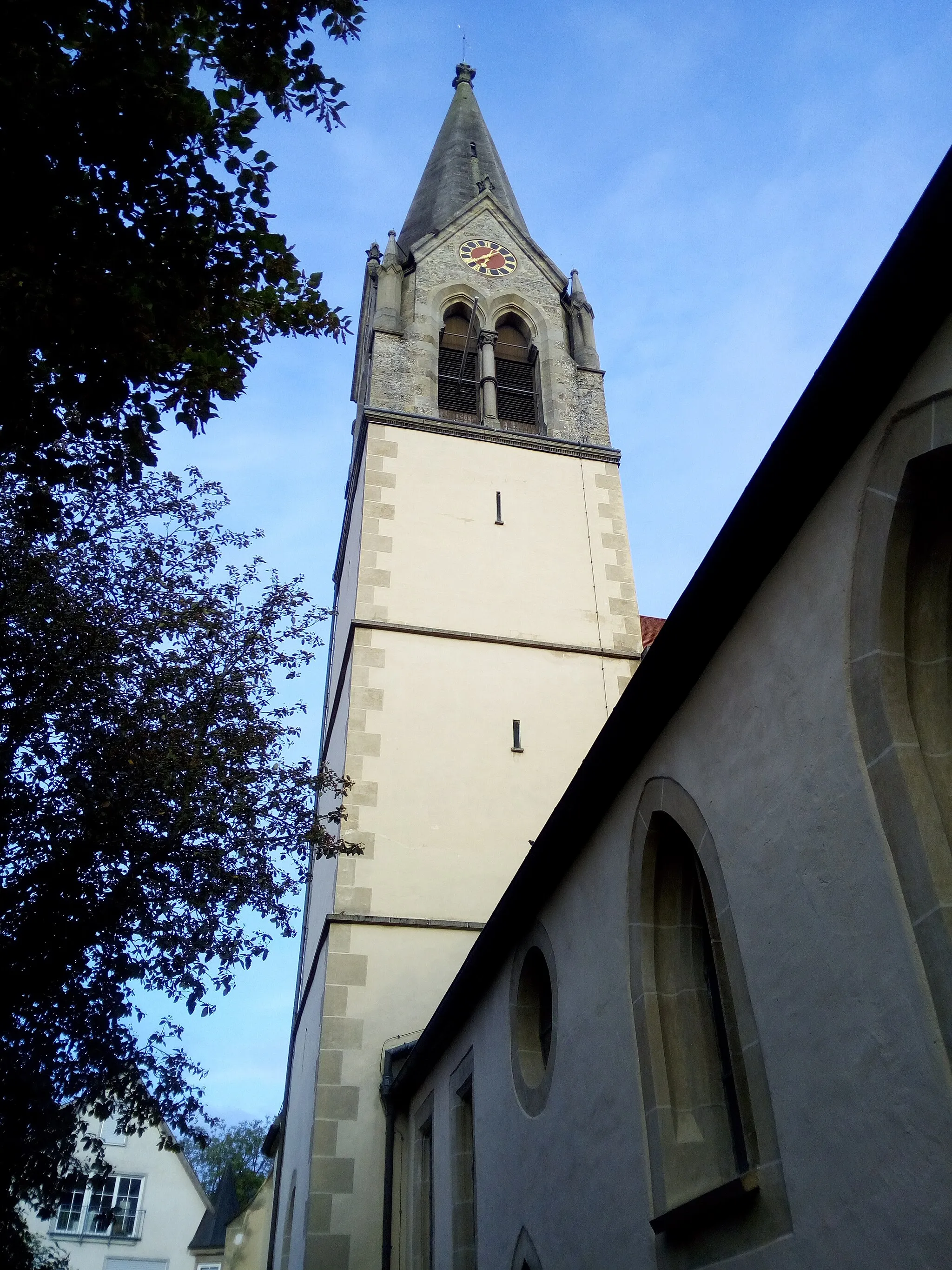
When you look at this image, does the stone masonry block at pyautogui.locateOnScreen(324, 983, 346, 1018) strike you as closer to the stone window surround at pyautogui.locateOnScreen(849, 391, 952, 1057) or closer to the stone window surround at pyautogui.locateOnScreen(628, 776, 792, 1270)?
the stone window surround at pyautogui.locateOnScreen(628, 776, 792, 1270)

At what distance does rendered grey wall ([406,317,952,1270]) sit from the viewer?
3850 millimetres

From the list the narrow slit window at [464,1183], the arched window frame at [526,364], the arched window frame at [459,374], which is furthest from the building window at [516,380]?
the narrow slit window at [464,1183]

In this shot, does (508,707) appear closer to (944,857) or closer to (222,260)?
(222,260)

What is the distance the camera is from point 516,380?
19859mm

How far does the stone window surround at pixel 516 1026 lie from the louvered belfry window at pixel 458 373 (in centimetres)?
1174

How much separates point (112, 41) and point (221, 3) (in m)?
0.65

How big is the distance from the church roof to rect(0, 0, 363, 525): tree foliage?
16.6 meters

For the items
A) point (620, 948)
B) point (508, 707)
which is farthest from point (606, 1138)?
point (508, 707)

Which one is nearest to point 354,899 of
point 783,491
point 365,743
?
point 365,743

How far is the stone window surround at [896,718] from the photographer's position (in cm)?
381

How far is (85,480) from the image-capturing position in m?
5.92

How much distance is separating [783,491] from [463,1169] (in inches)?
263

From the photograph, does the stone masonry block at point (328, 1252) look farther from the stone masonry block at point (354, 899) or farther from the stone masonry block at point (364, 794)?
the stone masonry block at point (364, 794)

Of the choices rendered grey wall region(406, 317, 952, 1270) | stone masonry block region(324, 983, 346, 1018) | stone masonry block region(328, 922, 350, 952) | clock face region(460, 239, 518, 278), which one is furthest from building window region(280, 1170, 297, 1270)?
clock face region(460, 239, 518, 278)
